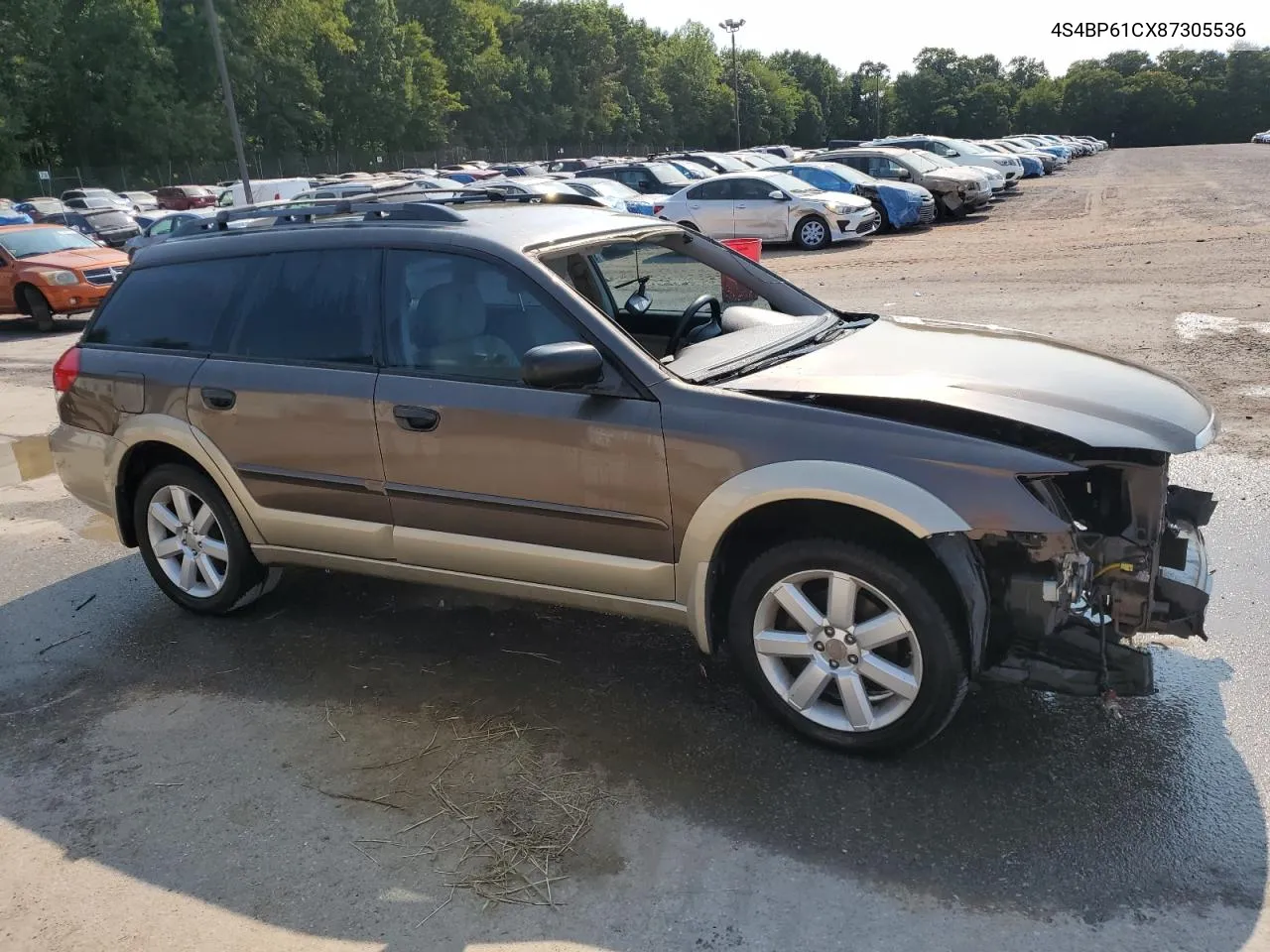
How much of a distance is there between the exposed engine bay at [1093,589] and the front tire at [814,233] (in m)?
16.5

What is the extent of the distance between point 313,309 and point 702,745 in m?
2.43

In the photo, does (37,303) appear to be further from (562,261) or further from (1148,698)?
(1148,698)

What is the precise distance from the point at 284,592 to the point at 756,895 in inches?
127

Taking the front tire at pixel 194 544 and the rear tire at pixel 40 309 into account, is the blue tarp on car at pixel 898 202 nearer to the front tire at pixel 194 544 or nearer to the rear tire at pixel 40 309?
the rear tire at pixel 40 309

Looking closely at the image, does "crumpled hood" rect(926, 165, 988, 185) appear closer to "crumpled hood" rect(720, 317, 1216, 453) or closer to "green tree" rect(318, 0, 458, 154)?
"crumpled hood" rect(720, 317, 1216, 453)

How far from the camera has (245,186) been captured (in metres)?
26.7

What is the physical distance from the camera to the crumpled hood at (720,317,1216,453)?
10.3ft

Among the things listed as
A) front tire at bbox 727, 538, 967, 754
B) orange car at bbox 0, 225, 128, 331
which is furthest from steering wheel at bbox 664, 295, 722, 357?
orange car at bbox 0, 225, 128, 331

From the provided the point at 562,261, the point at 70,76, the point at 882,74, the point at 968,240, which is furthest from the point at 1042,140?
the point at 882,74

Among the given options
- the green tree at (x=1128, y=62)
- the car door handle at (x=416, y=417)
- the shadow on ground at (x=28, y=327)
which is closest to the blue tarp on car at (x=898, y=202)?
the shadow on ground at (x=28, y=327)

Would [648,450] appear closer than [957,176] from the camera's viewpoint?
Yes

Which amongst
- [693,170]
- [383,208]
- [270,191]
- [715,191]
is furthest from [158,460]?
[270,191]

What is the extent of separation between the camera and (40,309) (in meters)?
15.8

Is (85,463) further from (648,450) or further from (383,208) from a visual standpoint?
(648,450)
